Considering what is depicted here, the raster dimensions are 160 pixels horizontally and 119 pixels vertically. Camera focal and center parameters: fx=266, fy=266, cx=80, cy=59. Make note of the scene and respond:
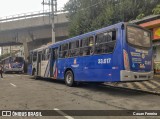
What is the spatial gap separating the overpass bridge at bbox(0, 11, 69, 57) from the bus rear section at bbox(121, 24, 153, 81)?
28.7 m

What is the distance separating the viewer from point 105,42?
12938mm

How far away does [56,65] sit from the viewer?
1875 cm

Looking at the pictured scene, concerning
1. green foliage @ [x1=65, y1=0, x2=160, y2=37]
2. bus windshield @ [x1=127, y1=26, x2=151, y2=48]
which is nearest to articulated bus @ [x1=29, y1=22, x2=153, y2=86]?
bus windshield @ [x1=127, y1=26, x2=151, y2=48]

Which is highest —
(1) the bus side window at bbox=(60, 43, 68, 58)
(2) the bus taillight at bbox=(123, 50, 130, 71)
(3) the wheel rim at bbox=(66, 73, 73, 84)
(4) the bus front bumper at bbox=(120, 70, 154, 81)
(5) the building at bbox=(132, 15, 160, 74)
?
(5) the building at bbox=(132, 15, 160, 74)

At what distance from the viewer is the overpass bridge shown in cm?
4181

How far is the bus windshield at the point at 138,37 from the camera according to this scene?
40.2 feet

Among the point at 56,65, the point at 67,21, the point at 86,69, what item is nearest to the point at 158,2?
the point at 67,21

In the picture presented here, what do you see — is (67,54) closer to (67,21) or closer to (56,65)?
(56,65)

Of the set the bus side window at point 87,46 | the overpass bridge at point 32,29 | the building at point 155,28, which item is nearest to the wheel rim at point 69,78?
the bus side window at point 87,46

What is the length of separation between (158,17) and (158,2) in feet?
35.0

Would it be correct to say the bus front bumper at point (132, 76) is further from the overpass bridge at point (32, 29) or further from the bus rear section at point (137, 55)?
the overpass bridge at point (32, 29)

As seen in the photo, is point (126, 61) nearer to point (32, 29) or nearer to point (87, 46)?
point (87, 46)

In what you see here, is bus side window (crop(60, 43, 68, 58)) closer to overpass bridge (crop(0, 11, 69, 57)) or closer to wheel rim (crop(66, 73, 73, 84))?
wheel rim (crop(66, 73, 73, 84))

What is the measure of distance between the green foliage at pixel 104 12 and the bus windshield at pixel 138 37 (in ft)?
45.3
